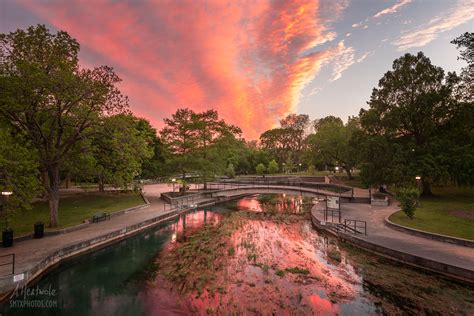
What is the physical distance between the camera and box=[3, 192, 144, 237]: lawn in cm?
2059

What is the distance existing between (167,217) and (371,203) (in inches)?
1069

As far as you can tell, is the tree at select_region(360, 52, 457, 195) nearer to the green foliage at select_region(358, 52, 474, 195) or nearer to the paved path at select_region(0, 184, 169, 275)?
the green foliage at select_region(358, 52, 474, 195)

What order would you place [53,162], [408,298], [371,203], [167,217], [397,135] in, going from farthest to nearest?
[397,135], [371,203], [167,217], [53,162], [408,298]

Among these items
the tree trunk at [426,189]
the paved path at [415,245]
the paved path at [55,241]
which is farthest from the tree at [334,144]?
the paved path at [55,241]

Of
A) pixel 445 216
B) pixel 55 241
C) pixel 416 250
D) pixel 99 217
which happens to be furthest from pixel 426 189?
pixel 55 241

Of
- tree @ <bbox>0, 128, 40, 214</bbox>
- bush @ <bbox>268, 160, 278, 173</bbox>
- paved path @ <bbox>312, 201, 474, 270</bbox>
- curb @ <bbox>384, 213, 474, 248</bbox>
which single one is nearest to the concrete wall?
curb @ <bbox>384, 213, 474, 248</bbox>

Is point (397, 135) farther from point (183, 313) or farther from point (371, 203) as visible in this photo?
point (183, 313)

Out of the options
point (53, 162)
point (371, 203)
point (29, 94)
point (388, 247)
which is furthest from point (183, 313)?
point (371, 203)

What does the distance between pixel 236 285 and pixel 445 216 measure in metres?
22.6

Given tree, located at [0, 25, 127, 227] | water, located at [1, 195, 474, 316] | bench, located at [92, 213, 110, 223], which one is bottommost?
water, located at [1, 195, 474, 316]

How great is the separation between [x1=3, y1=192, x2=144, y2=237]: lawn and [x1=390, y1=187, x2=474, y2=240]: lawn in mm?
31061

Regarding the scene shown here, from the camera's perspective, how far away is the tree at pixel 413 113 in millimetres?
31228

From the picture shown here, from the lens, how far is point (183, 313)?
1041 centimetres

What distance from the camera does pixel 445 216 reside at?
22672 millimetres
